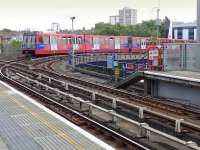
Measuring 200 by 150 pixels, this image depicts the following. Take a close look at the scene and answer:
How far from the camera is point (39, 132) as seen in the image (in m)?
13.9

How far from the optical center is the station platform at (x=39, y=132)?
12.3 m

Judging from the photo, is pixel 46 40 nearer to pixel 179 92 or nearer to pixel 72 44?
pixel 72 44

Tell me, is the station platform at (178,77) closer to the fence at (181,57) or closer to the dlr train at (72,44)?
the fence at (181,57)

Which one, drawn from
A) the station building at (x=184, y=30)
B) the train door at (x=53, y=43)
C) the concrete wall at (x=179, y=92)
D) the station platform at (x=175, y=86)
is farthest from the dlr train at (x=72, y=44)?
the station building at (x=184, y=30)

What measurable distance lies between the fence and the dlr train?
20.4 meters

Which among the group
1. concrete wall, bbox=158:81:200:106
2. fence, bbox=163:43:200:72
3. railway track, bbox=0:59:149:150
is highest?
fence, bbox=163:43:200:72

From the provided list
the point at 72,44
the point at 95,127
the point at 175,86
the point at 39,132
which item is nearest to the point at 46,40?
the point at 72,44

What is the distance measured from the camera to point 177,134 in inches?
539

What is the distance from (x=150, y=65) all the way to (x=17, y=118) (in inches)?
517

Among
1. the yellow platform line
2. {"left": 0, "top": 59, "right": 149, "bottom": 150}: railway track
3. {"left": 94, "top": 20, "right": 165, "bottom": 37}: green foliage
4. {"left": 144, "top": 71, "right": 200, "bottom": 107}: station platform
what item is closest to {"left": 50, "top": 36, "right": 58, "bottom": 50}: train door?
{"left": 144, "top": 71, "right": 200, "bottom": 107}: station platform

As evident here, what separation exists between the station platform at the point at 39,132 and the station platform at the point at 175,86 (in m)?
6.76

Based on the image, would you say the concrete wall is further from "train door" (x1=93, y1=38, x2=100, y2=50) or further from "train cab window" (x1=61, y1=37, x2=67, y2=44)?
"train door" (x1=93, y1=38, x2=100, y2=50)

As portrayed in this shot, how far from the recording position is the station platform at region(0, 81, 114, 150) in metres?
12.3

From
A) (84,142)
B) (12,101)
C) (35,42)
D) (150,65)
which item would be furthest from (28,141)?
(35,42)
